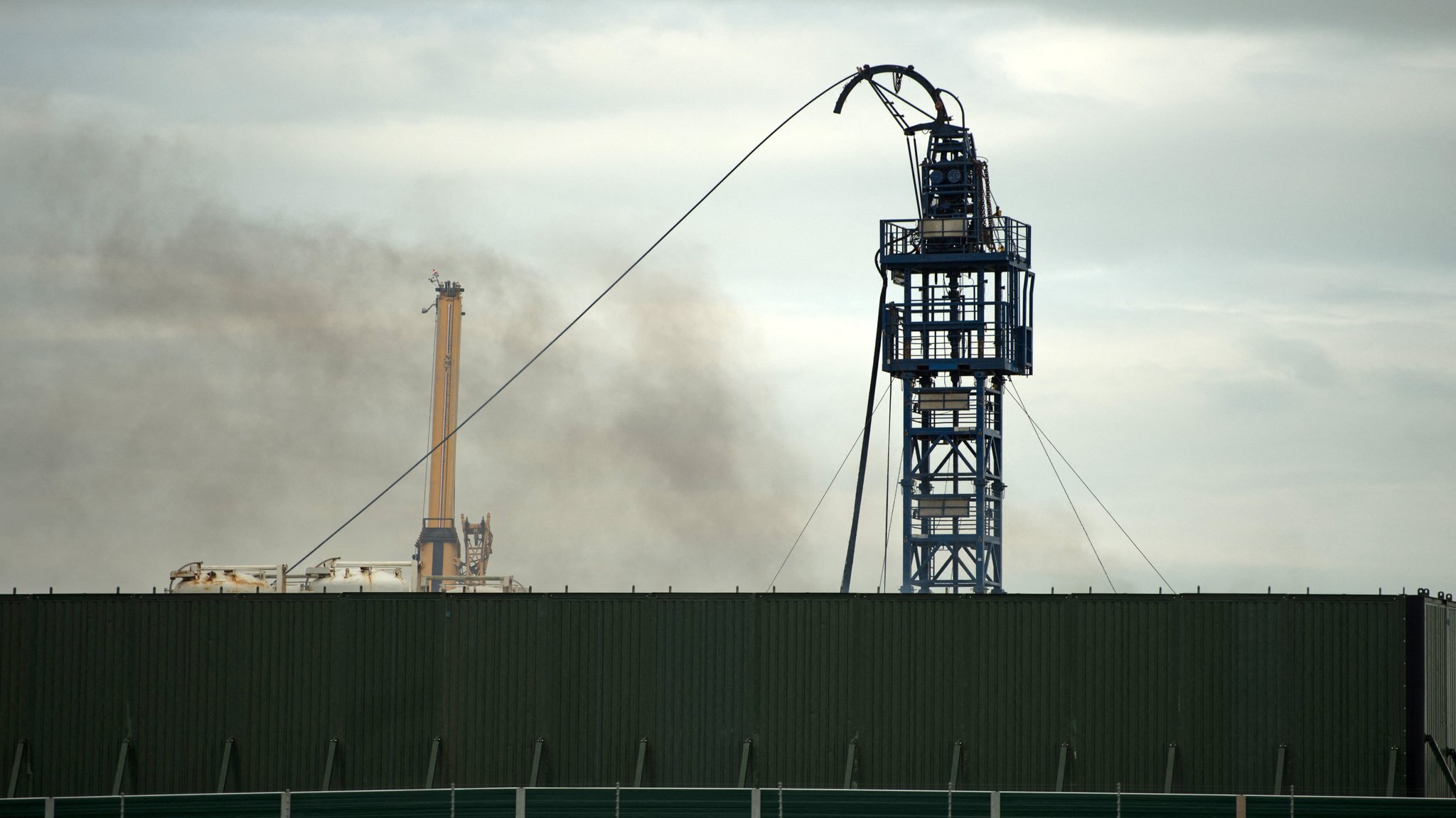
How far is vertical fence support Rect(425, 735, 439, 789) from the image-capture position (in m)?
40.5

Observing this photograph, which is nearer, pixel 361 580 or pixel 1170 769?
pixel 1170 769

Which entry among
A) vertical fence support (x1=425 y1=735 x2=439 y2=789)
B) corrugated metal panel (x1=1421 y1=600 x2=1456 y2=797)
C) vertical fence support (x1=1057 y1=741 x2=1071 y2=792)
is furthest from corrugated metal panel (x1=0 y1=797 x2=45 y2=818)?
corrugated metal panel (x1=1421 y1=600 x2=1456 y2=797)

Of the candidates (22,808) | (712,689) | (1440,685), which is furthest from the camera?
(712,689)

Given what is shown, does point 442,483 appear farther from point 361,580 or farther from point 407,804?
point 407,804

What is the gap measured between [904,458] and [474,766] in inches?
1075

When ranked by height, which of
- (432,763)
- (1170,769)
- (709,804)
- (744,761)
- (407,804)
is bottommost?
(407,804)

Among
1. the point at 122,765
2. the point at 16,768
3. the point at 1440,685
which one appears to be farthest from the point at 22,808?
the point at 1440,685

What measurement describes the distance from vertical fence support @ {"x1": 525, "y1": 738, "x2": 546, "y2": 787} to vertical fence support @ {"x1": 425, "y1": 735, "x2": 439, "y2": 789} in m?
2.25

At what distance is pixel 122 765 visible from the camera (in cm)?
4125

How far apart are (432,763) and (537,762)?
98.9 inches

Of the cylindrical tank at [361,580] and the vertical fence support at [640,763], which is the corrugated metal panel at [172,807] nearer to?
the vertical fence support at [640,763]

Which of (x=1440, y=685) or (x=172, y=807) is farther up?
(x=1440, y=685)

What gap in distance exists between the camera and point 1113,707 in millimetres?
38969

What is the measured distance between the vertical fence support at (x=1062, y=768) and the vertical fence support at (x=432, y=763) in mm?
14378
